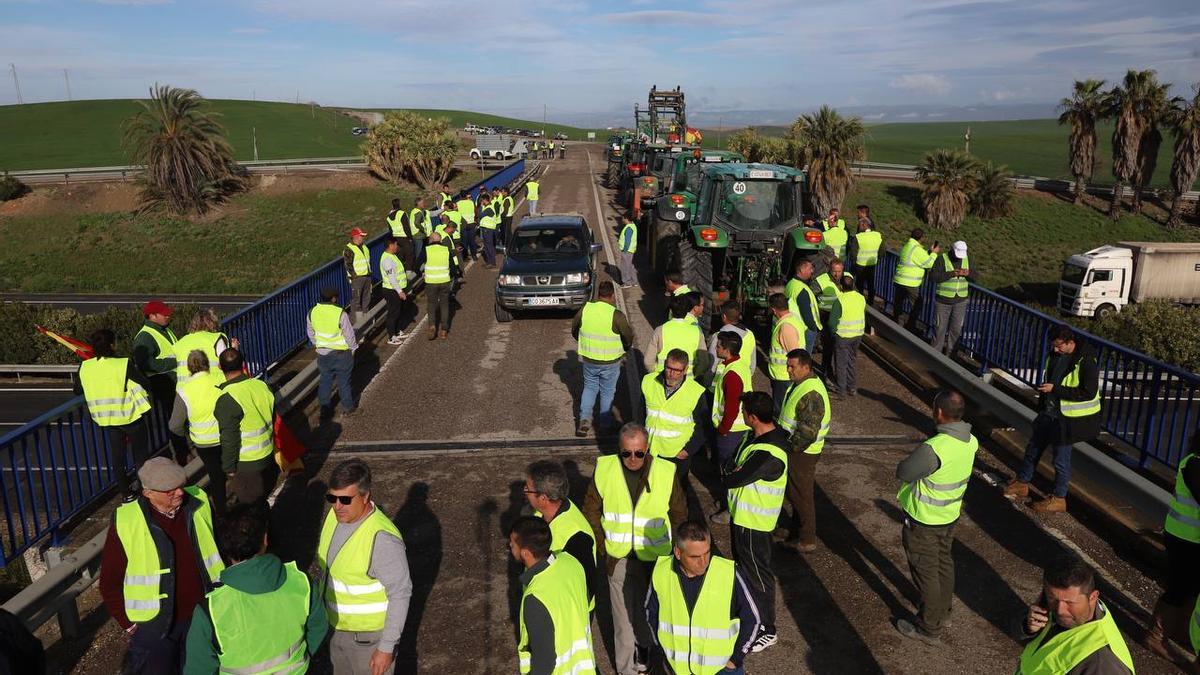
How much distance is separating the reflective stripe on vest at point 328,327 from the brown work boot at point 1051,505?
767 cm

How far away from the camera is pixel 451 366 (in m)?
12.2

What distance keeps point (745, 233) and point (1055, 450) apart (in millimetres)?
7232

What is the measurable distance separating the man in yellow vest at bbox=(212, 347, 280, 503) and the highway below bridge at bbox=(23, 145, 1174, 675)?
29.3 inches

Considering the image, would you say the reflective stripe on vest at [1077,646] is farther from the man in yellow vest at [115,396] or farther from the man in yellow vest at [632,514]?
the man in yellow vest at [115,396]

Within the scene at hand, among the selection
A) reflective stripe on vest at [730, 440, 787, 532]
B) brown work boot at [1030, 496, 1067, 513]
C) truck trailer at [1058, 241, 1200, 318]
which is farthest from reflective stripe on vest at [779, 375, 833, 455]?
truck trailer at [1058, 241, 1200, 318]

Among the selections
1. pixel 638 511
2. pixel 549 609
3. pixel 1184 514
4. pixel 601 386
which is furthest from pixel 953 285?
pixel 549 609

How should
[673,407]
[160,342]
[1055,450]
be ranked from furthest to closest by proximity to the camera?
[160,342], [1055,450], [673,407]

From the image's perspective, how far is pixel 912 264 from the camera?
12.7 metres

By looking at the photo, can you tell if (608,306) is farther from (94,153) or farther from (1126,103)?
(94,153)

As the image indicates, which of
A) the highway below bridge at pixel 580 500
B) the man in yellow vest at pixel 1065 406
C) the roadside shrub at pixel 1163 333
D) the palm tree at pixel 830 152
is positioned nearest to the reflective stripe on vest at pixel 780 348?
the highway below bridge at pixel 580 500

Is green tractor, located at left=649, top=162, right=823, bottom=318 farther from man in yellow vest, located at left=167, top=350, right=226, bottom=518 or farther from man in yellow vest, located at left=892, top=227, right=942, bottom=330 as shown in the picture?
man in yellow vest, located at left=167, top=350, right=226, bottom=518

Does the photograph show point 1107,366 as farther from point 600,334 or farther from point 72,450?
point 72,450

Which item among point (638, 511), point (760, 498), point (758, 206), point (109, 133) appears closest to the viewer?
point (638, 511)

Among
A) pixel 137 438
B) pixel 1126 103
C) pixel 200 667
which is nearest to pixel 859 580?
pixel 200 667
